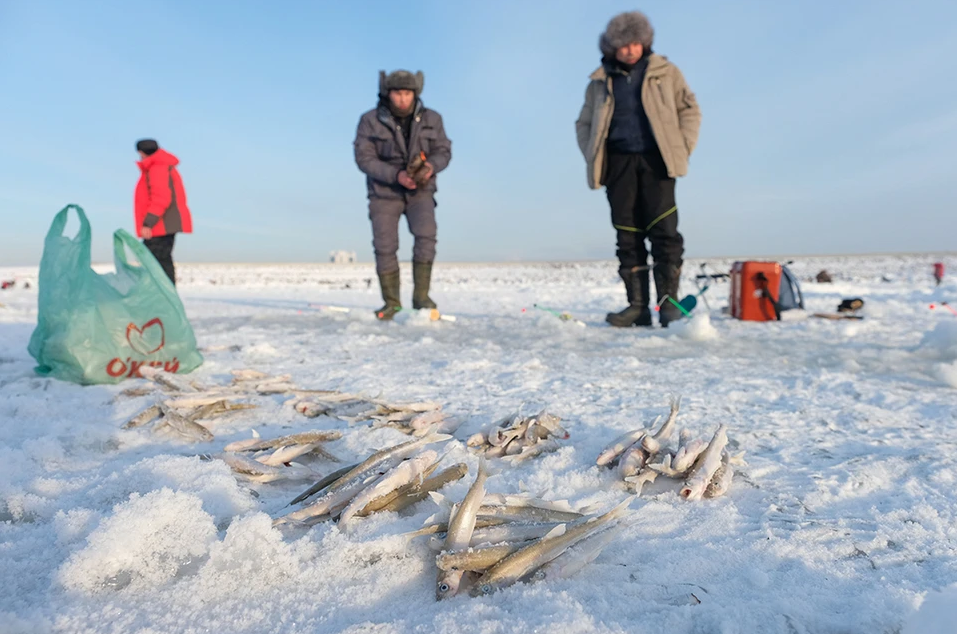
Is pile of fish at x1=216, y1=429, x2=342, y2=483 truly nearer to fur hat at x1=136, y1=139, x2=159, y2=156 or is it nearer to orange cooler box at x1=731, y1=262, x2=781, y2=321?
orange cooler box at x1=731, y1=262, x2=781, y2=321

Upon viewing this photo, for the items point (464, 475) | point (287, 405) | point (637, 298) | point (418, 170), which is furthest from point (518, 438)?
point (418, 170)

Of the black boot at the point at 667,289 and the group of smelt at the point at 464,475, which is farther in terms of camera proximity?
the black boot at the point at 667,289

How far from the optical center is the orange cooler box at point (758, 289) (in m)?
4.56

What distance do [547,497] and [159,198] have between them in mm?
5781

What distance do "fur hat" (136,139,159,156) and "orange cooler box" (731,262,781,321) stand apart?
233 inches

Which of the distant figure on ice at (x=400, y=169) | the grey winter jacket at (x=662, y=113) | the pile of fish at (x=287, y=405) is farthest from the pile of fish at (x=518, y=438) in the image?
Answer: the distant figure on ice at (x=400, y=169)

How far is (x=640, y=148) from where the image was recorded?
4.17 meters

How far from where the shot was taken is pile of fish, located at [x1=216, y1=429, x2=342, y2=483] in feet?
4.22

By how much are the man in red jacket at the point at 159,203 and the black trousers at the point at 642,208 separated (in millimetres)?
4334

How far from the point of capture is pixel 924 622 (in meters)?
0.63

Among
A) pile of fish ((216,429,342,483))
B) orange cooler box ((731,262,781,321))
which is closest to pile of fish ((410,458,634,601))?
pile of fish ((216,429,342,483))

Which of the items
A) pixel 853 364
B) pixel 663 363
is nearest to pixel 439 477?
pixel 663 363

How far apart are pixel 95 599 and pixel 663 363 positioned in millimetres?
2425

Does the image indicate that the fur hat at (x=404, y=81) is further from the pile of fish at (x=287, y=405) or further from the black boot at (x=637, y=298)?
the pile of fish at (x=287, y=405)
